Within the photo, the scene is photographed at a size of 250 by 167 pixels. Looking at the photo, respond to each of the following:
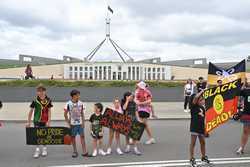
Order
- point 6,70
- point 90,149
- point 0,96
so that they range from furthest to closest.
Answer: point 6,70, point 0,96, point 90,149

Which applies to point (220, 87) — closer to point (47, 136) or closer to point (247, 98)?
point (247, 98)

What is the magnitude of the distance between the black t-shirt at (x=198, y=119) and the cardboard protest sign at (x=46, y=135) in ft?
9.23

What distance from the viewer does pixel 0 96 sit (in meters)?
26.1

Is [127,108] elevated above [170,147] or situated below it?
above

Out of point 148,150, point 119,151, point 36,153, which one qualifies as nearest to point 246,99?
point 148,150

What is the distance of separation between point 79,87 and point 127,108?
18091 mm

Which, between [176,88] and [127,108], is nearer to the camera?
[127,108]

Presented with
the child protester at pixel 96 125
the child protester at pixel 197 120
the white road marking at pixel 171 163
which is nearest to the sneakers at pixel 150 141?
the child protester at pixel 96 125

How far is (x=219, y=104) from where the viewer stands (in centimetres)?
777

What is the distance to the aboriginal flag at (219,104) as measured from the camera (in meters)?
7.62

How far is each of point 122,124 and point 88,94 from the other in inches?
722

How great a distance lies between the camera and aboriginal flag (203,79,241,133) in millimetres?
7617

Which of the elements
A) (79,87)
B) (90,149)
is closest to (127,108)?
(90,149)

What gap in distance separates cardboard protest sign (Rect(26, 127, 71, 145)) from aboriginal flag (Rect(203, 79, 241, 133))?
10.0 feet
